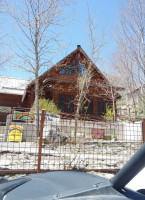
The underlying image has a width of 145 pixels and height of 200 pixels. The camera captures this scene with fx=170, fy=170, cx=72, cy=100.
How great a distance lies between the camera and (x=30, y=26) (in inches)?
410

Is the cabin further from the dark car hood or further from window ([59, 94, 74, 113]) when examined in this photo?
the dark car hood

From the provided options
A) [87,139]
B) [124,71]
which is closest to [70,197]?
[87,139]

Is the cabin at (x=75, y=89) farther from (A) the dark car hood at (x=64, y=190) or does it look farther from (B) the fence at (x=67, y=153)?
(A) the dark car hood at (x=64, y=190)

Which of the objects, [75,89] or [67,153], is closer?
[67,153]

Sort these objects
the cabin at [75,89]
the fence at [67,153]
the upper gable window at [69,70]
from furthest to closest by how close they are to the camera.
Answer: the upper gable window at [69,70]
the cabin at [75,89]
the fence at [67,153]

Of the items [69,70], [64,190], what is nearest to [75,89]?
[69,70]

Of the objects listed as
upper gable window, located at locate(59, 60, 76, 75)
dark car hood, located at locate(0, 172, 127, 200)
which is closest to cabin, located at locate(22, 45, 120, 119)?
upper gable window, located at locate(59, 60, 76, 75)

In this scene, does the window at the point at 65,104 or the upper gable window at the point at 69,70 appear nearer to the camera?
the window at the point at 65,104

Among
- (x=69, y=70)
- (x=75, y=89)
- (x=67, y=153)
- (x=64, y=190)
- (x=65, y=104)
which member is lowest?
(x=67, y=153)

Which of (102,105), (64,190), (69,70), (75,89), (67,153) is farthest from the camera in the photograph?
(102,105)

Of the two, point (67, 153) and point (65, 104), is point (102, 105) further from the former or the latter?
point (67, 153)

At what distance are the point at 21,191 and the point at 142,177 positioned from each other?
2.87 ft

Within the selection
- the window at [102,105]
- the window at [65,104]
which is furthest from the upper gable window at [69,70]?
the window at [102,105]

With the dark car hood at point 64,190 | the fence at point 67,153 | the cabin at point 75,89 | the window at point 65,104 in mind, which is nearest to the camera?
the dark car hood at point 64,190
